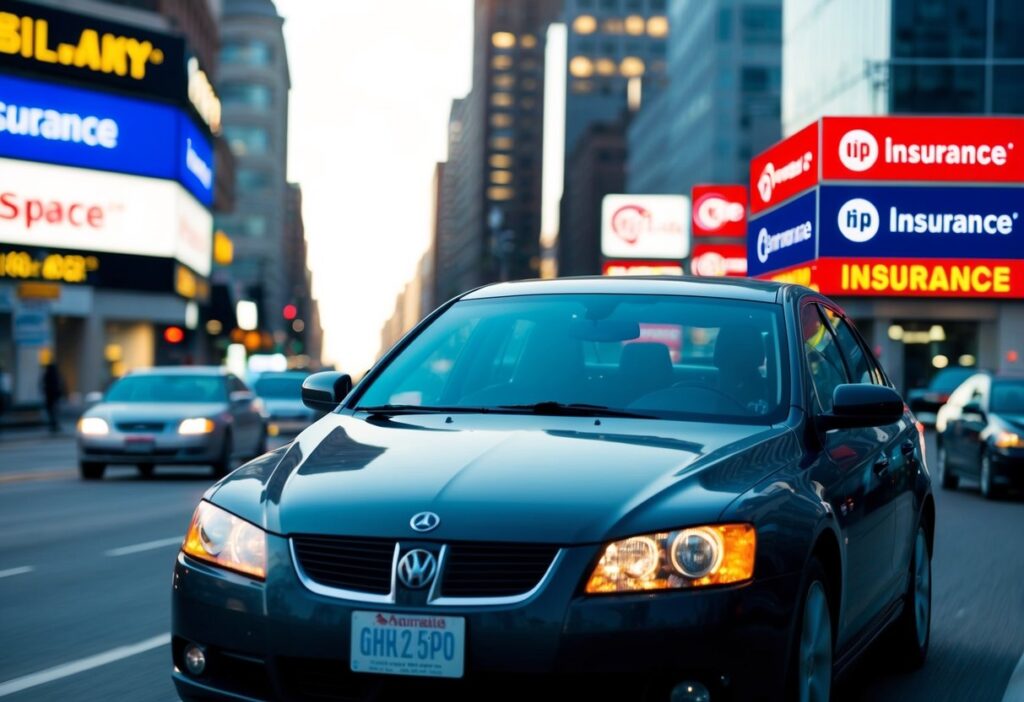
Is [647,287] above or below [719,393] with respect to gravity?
above

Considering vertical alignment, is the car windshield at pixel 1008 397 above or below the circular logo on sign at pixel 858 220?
below

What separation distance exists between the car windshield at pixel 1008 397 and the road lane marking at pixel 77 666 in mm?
12494

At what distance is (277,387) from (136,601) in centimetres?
2504

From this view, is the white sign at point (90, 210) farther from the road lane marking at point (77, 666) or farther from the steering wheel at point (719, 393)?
the steering wheel at point (719, 393)

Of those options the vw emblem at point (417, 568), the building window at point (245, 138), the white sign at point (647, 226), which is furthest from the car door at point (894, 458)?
the building window at point (245, 138)

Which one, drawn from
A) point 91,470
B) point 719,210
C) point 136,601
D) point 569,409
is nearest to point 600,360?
point 569,409

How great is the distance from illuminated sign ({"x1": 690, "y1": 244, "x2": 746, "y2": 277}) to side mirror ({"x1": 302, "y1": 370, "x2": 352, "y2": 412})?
51422mm

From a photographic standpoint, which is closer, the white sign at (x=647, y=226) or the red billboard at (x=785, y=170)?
the red billboard at (x=785, y=170)

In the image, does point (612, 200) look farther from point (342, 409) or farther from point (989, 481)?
point (342, 409)

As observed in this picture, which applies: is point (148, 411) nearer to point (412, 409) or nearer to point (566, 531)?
point (412, 409)

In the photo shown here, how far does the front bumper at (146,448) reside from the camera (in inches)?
794

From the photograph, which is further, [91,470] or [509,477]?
[91,470]

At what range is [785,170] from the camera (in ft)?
193

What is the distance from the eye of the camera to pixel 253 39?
436ft
